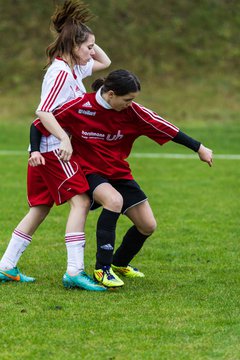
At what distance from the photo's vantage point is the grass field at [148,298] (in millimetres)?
4832

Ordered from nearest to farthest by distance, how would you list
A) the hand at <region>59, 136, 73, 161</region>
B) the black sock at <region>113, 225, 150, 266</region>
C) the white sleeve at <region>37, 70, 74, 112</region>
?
the hand at <region>59, 136, 73, 161</region> → the white sleeve at <region>37, 70, 74, 112</region> → the black sock at <region>113, 225, 150, 266</region>

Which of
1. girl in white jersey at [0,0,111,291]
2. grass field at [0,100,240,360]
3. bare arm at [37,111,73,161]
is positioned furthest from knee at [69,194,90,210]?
grass field at [0,100,240,360]

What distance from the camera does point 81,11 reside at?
21.8 ft

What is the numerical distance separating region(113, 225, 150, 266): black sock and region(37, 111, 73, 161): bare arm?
3.52ft

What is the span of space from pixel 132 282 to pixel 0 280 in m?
1.00

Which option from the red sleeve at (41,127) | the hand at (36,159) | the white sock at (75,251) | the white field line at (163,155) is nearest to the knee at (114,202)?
the white sock at (75,251)

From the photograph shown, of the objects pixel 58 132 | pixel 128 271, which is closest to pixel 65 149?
pixel 58 132

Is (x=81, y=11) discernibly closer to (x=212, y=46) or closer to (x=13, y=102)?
(x=13, y=102)

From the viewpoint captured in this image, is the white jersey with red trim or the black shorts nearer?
the white jersey with red trim

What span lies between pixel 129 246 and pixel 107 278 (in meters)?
0.66

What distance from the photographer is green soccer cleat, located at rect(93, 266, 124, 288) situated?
6340mm

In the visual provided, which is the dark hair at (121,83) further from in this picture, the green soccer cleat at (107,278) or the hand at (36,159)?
the green soccer cleat at (107,278)

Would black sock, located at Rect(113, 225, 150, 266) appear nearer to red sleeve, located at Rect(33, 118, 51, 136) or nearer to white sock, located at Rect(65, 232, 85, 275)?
white sock, located at Rect(65, 232, 85, 275)

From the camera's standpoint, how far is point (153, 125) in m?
6.53
